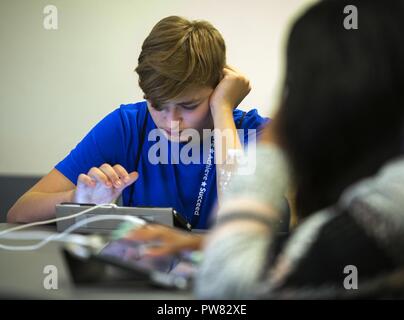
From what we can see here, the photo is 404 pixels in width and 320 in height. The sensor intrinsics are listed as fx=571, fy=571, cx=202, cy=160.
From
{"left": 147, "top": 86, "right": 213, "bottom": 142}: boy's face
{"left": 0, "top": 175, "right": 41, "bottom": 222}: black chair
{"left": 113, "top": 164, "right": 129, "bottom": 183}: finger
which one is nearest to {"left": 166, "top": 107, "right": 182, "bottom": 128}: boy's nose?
{"left": 147, "top": 86, "right": 213, "bottom": 142}: boy's face

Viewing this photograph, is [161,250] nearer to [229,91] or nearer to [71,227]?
[71,227]

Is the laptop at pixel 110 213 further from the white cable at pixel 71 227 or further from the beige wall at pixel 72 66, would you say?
the beige wall at pixel 72 66

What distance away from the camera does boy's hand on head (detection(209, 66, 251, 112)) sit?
142 centimetres

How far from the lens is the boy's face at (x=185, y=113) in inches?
54.4

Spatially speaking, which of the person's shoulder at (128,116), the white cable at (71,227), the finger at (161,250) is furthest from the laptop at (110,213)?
the person's shoulder at (128,116)

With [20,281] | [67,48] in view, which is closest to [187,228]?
[20,281]

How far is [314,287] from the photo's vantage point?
55 centimetres

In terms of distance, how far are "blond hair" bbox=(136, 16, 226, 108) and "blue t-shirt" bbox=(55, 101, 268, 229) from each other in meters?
0.17

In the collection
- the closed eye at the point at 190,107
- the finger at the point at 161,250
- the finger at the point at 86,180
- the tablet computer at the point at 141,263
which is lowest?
the tablet computer at the point at 141,263

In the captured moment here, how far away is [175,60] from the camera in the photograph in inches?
52.5

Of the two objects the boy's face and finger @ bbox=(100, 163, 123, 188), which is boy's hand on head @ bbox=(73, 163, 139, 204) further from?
the boy's face

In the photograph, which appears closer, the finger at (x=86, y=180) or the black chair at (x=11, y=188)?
the finger at (x=86, y=180)

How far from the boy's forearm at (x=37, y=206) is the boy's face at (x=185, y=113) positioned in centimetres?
28

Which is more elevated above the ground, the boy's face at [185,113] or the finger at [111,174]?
the boy's face at [185,113]
